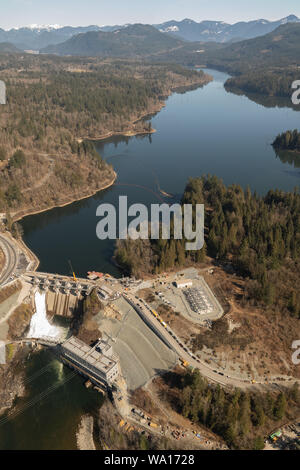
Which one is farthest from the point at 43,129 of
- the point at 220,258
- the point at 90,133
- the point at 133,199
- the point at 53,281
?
the point at 220,258

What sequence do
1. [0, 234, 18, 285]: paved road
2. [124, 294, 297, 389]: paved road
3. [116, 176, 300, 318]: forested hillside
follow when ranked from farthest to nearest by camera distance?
[0, 234, 18, 285]: paved road < [116, 176, 300, 318]: forested hillside < [124, 294, 297, 389]: paved road

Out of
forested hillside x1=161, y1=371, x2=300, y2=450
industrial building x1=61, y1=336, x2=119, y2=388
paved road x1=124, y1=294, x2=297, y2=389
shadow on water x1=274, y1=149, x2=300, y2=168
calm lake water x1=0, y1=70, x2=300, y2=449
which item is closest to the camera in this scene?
forested hillside x1=161, y1=371, x2=300, y2=450

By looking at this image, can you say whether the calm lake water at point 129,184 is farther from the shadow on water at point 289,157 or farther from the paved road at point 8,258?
the paved road at point 8,258

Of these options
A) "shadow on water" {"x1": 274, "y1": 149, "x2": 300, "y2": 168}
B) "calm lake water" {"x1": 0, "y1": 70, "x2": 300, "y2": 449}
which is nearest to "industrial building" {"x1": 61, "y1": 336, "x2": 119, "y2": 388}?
"calm lake water" {"x1": 0, "y1": 70, "x2": 300, "y2": 449}

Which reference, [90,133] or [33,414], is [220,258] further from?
[90,133]

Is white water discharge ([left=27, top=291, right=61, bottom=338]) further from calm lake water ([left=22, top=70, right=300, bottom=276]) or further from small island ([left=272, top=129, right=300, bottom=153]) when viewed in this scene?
small island ([left=272, top=129, right=300, bottom=153])

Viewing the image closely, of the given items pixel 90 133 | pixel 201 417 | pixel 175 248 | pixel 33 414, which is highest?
pixel 90 133

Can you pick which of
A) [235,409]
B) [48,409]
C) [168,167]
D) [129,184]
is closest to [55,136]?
[129,184]
